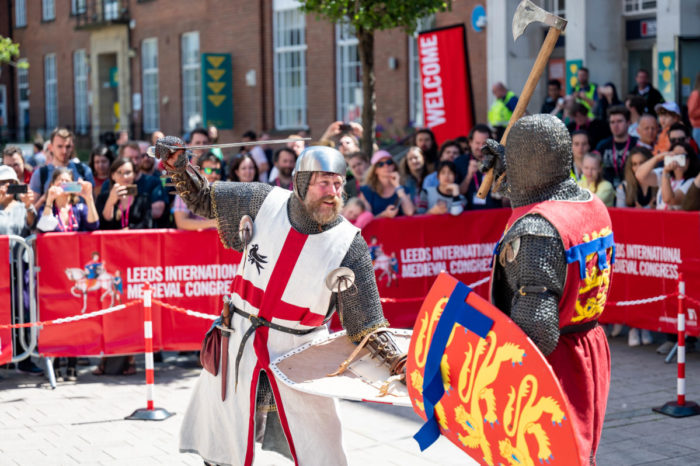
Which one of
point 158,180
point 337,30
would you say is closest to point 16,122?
point 337,30

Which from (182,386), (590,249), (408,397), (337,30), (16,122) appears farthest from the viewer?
(16,122)

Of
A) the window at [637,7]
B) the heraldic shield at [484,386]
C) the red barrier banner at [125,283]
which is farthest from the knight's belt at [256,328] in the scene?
the window at [637,7]

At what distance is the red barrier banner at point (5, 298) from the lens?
24.7 feet

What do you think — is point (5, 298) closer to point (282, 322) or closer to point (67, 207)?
point (67, 207)

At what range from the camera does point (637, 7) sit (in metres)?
15.1

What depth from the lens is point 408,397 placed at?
3.79m

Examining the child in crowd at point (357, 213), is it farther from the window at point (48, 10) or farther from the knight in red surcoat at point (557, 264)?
the window at point (48, 10)

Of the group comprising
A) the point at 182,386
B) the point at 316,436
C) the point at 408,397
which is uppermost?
the point at 408,397

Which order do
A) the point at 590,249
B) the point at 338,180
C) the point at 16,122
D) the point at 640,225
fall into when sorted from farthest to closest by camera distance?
the point at 16,122 → the point at 640,225 → the point at 338,180 → the point at 590,249

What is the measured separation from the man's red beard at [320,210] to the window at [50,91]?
32.4 meters

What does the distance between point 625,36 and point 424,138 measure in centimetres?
616

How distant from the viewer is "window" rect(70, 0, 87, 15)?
3209 cm

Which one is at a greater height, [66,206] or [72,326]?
[66,206]

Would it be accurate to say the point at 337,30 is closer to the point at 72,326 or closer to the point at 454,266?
the point at 454,266
